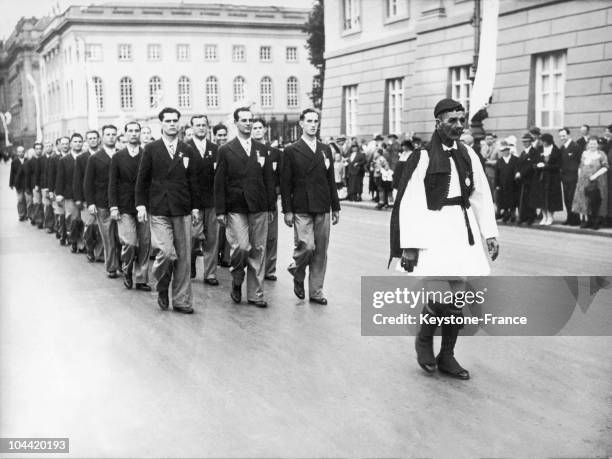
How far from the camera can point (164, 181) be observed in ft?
27.2

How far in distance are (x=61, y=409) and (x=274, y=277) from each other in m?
5.45

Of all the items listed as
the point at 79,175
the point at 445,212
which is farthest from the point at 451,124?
the point at 79,175

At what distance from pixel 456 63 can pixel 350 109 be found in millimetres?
7498

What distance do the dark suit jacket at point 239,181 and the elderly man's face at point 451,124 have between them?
3340 mm

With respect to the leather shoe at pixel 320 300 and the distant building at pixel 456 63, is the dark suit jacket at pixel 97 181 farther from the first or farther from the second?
the distant building at pixel 456 63

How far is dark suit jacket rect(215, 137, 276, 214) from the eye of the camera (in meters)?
8.59

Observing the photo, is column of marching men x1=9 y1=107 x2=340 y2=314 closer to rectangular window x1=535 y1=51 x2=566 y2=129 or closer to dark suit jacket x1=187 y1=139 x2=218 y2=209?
dark suit jacket x1=187 y1=139 x2=218 y2=209

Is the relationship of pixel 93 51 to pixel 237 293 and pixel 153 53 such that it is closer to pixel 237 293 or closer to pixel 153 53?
pixel 153 53

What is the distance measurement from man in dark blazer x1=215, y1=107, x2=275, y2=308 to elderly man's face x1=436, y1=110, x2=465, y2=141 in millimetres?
3319

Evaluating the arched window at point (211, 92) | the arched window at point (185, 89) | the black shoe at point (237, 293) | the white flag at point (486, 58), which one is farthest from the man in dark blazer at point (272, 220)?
the arched window at point (211, 92)

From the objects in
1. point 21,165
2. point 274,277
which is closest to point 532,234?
point 274,277

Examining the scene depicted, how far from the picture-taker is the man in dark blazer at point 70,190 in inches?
539

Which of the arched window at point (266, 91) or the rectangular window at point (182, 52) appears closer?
the rectangular window at point (182, 52)

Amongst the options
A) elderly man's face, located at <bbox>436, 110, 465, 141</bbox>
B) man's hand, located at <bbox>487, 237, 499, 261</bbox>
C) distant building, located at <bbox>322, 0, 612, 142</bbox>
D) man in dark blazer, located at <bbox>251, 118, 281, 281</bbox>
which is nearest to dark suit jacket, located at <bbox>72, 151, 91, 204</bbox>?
man in dark blazer, located at <bbox>251, 118, 281, 281</bbox>
